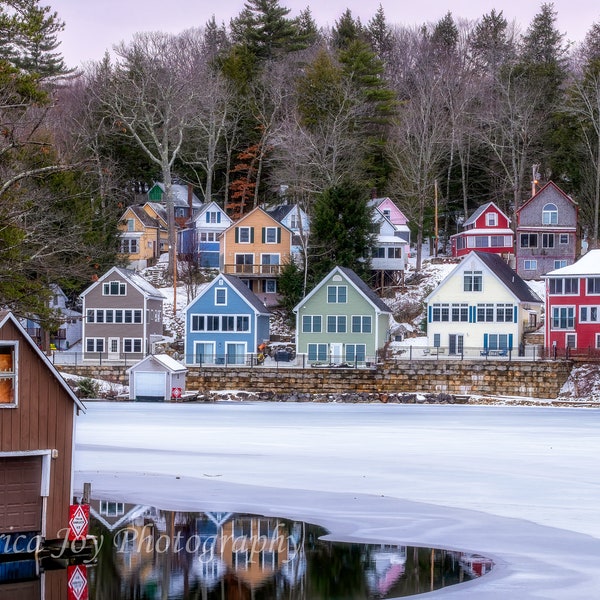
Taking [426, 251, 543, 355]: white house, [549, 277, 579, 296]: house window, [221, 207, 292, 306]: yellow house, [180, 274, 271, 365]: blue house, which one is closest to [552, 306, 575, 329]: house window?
[549, 277, 579, 296]: house window

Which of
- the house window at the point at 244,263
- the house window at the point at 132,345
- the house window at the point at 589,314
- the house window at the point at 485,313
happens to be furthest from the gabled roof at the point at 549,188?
the house window at the point at 132,345

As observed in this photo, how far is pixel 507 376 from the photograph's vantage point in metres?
72.4

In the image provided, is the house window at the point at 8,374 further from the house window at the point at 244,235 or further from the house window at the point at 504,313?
the house window at the point at 244,235

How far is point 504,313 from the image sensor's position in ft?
263

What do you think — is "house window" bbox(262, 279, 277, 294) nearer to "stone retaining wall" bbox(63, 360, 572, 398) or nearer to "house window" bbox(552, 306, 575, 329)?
"stone retaining wall" bbox(63, 360, 572, 398)

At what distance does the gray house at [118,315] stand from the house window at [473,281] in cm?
2194

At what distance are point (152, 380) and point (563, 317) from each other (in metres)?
26.9

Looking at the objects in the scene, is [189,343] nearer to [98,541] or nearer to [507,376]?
[507,376]

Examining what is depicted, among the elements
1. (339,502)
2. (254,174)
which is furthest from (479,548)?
(254,174)

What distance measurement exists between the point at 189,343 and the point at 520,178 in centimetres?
3226

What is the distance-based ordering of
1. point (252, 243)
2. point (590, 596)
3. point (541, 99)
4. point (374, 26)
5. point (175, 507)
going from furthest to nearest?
point (374, 26), point (541, 99), point (252, 243), point (175, 507), point (590, 596)

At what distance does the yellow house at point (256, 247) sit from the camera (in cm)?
9275

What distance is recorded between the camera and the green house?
267 ft

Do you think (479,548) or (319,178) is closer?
(479,548)
